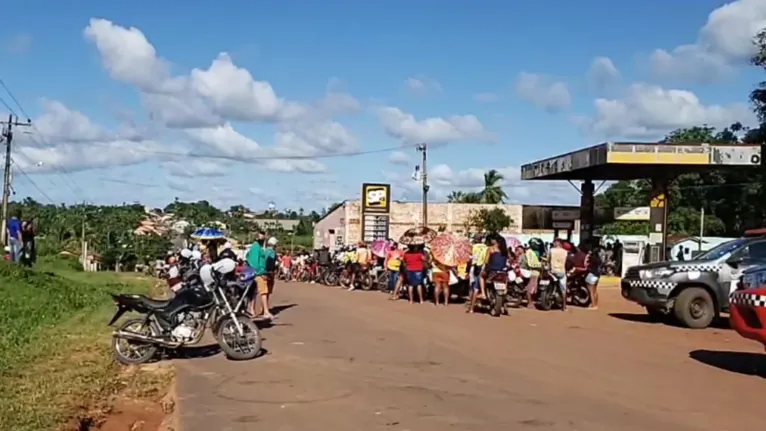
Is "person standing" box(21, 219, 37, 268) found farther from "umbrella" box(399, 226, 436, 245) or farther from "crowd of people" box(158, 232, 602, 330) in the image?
"umbrella" box(399, 226, 436, 245)

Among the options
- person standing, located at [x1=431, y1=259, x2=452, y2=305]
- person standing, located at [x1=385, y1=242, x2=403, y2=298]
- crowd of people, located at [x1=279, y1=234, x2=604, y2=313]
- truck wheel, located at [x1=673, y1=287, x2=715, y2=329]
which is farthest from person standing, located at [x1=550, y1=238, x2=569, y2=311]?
person standing, located at [x1=385, y1=242, x2=403, y2=298]

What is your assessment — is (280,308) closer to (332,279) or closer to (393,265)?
(393,265)

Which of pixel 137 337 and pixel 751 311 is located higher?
pixel 751 311

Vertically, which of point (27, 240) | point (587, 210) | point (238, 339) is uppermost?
point (587, 210)

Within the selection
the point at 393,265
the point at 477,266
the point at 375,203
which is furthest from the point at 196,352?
the point at 375,203

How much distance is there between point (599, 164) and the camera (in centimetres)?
3691

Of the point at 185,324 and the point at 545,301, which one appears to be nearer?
the point at 185,324

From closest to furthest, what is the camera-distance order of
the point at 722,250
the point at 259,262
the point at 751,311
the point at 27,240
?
the point at 751,311 < the point at 259,262 < the point at 722,250 < the point at 27,240

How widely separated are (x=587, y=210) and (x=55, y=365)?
33.7 meters

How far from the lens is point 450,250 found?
1007 inches

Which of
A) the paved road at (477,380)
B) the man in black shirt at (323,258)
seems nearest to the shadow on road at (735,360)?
the paved road at (477,380)

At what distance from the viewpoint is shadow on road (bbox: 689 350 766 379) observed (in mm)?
13363

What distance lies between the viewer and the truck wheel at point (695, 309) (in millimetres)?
19469

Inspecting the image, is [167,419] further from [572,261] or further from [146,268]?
[146,268]
